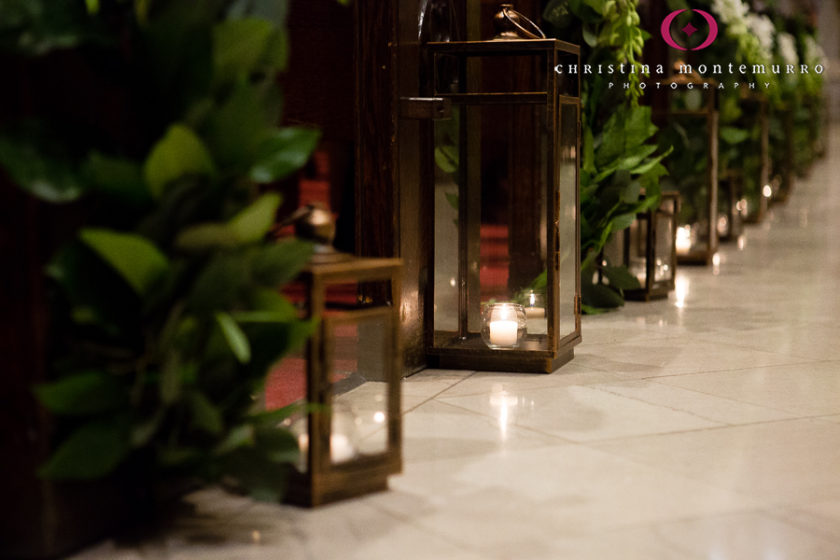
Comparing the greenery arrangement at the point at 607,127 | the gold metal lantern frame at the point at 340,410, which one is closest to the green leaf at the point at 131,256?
the gold metal lantern frame at the point at 340,410

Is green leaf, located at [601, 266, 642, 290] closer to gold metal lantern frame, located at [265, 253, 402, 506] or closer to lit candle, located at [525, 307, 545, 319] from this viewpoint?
lit candle, located at [525, 307, 545, 319]

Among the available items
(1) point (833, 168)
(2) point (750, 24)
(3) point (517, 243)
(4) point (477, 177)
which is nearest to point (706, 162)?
(2) point (750, 24)

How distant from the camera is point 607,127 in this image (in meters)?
4.01

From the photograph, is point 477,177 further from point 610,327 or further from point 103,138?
point 103,138

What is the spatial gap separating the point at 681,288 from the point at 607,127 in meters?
1.06

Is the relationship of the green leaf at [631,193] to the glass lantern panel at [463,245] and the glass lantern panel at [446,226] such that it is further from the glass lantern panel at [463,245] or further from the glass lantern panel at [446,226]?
the glass lantern panel at [446,226]

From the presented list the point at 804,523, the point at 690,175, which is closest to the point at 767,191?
the point at 690,175

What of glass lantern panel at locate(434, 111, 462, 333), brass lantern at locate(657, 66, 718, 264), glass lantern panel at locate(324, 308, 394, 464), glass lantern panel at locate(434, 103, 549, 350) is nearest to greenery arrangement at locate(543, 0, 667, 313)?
glass lantern panel at locate(434, 103, 549, 350)

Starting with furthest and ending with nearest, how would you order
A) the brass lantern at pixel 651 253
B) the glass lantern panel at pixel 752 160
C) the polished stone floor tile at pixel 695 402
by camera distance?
the glass lantern panel at pixel 752 160 → the brass lantern at pixel 651 253 → the polished stone floor tile at pixel 695 402

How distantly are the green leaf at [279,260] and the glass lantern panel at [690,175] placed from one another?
12.6 ft

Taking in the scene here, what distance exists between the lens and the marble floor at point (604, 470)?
69.2 inches

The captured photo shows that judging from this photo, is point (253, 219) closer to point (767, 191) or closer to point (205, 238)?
point (205, 238)

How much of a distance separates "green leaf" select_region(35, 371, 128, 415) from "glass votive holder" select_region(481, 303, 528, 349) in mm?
1584

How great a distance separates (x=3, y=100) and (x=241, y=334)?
489 millimetres
